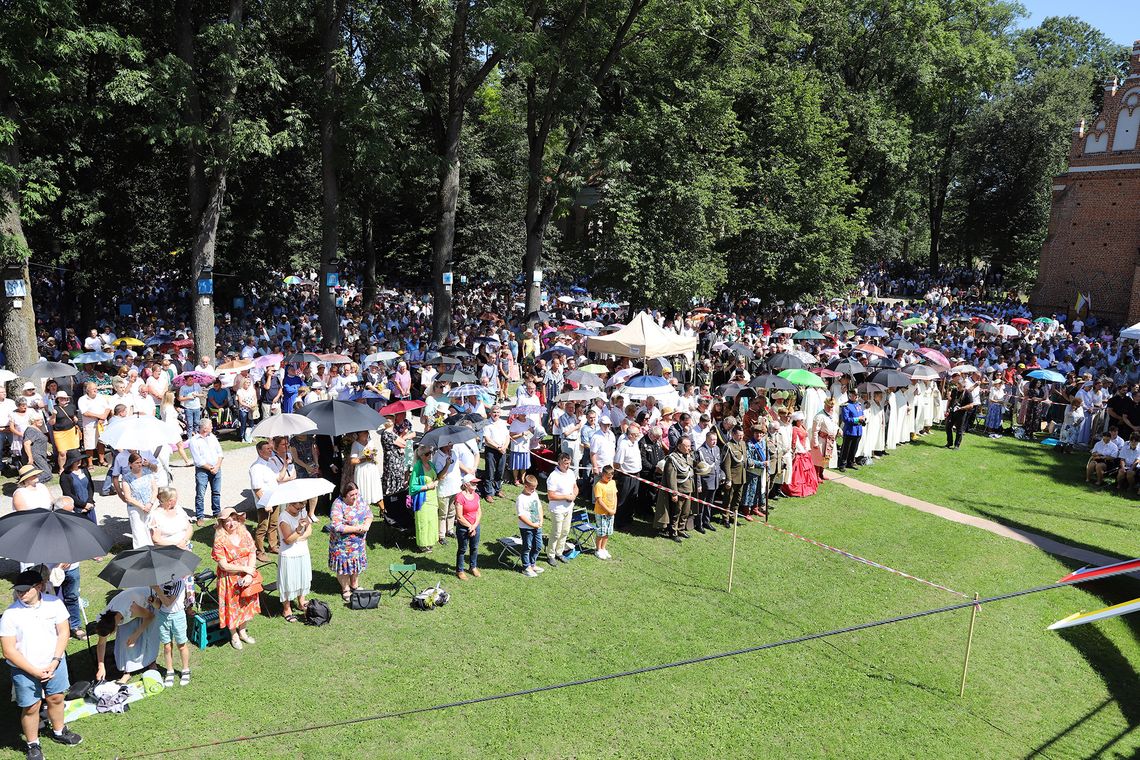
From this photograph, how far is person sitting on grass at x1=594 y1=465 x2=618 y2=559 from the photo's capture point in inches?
440

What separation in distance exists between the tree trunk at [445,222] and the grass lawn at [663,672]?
43.0 feet

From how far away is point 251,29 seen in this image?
1827cm

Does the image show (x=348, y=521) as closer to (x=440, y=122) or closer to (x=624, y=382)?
(x=624, y=382)

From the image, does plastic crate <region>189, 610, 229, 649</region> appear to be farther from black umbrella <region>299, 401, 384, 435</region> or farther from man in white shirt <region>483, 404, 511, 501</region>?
man in white shirt <region>483, 404, 511, 501</region>

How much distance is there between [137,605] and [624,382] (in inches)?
421

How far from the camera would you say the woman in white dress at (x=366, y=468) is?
435 inches

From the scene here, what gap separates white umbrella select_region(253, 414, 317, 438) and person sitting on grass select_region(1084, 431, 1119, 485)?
15.6 metres

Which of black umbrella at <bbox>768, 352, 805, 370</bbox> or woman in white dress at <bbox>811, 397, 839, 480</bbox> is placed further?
black umbrella at <bbox>768, 352, 805, 370</bbox>

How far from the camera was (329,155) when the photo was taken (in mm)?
21156

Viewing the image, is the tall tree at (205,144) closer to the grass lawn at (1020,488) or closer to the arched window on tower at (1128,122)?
the grass lawn at (1020,488)

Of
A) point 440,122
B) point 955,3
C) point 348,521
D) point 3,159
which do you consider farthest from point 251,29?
point 955,3

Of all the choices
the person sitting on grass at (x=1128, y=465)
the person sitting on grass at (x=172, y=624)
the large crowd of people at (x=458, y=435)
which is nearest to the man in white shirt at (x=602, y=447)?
the large crowd of people at (x=458, y=435)

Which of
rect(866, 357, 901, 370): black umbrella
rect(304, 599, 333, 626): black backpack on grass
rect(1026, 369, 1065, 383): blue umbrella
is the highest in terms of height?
rect(866, 357, 901, 370): black umbrella

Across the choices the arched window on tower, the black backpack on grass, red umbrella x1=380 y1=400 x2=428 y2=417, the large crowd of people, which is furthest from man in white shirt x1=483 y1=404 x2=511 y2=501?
the arched window on tower
